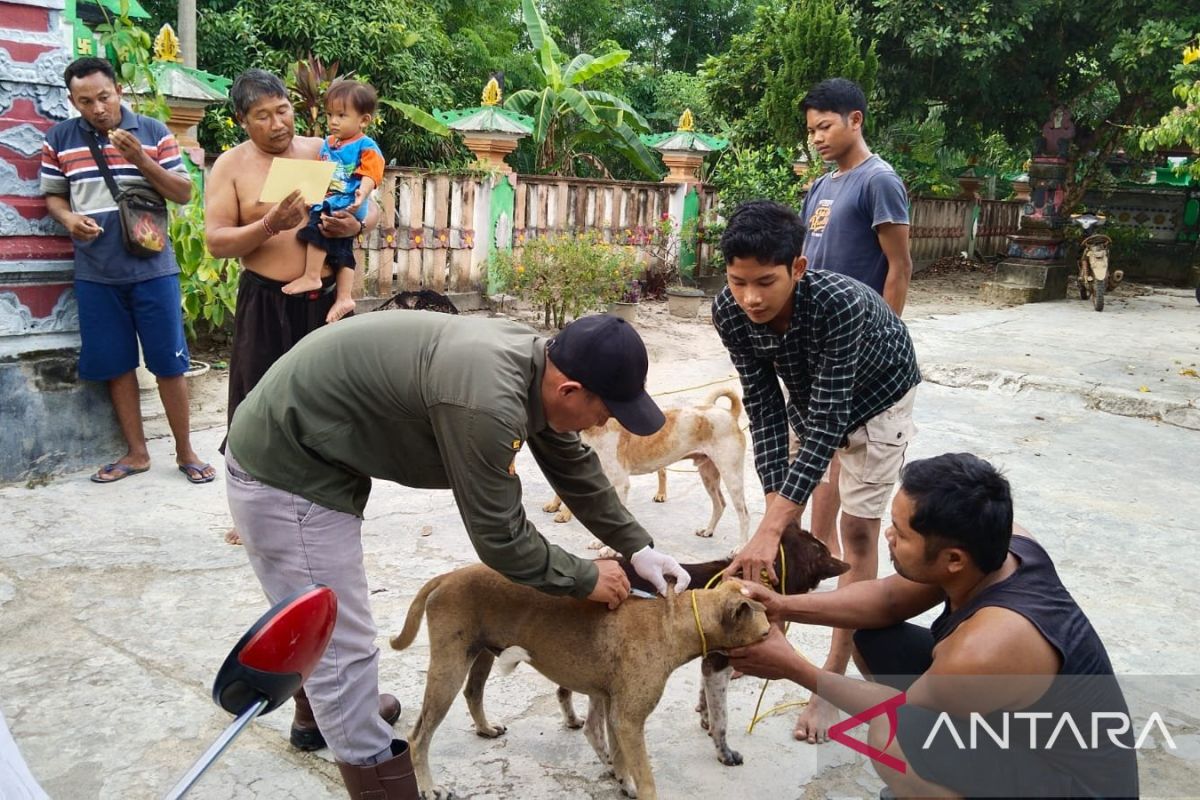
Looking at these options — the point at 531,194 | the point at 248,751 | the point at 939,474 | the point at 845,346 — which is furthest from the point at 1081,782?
the point at 531,194

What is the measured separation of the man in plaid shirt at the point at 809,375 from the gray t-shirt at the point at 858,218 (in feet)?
2.88

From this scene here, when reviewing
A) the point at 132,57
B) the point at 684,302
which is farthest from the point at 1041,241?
the point at 132,57

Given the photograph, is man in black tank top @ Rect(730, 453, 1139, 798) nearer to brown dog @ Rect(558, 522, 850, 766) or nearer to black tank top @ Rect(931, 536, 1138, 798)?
black tank top @ Rect(931, 536, 1138, 798)

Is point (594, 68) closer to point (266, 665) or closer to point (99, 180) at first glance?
point (99, 180)

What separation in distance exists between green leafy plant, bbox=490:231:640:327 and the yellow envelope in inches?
232

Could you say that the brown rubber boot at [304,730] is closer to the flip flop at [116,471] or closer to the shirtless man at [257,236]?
the shirtless man at [257,236]

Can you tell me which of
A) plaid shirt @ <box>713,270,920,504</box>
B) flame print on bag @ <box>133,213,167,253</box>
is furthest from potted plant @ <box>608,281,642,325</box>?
plaid shirt @ <box>713,270,920,504</box>

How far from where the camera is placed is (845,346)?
125 inches

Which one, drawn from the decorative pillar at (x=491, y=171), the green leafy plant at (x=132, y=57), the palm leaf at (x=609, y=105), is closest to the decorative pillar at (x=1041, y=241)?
the palm leaf at (x=609, y=105)

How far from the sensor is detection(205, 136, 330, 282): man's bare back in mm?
4402

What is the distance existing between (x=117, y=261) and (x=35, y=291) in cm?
55

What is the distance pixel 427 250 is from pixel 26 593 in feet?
23.6

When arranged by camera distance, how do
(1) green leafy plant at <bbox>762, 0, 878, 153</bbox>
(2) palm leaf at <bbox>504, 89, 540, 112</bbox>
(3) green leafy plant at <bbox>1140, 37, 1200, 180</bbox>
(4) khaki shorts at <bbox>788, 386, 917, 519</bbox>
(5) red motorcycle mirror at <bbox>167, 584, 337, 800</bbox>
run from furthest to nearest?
(2) palm leaf at <bbox>504, 89, 540, 112</bbox>
(1) green leafy plant at <bbox>762, 0, 878, 153</bbox>
(3) green leafy plant at <bbox>1140, 37, 1200, 180</bbox>
(4) khaki shorts at <bbox>788, 386, 917, 519</bbox>
(5) red motorcycle mirror at <bbox>167, 584, 337, 800</bbox>

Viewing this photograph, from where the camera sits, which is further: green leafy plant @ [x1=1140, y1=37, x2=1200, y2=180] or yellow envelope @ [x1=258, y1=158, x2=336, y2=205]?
green leafy plant @ [x1=1140, y1=37, x2=1200, y2=180]
